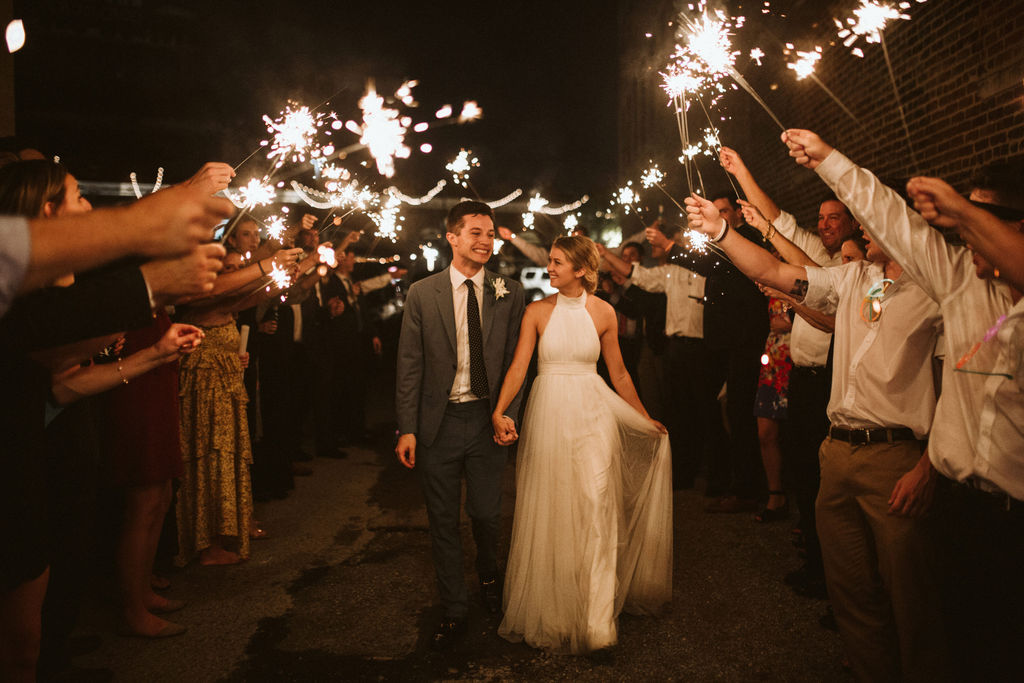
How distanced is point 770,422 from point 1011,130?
2826 mm

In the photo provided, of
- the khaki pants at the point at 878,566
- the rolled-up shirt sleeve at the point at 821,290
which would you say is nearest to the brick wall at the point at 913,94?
the rolled-up shirt sleeve at the point at 821,290

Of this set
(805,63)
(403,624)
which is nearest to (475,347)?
(403,624)

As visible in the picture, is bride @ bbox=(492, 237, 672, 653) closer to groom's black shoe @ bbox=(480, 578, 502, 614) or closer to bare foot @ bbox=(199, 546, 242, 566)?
groom's black shoe @ bbox=(480, 578, 502, 614)

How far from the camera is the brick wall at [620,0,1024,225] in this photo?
485cm

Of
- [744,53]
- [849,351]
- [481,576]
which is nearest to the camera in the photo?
[849,351]

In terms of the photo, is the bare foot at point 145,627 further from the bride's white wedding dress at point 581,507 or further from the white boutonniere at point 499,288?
the white boutonniere at point 499,288

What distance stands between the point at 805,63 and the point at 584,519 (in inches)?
322

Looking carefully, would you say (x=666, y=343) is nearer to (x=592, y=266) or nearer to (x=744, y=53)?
(x=592, y=266)

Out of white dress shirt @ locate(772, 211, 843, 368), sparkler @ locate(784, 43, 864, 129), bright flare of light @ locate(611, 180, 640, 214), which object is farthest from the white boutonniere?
bright flare of light @ locate(611, 180, 640, 214)

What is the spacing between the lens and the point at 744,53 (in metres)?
10.6

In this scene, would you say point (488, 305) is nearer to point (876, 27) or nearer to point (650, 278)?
point (650, 278)

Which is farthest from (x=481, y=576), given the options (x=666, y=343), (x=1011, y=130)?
(x=1011, y=130)

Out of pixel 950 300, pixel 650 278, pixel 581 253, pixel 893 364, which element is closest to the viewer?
pixel 950 300

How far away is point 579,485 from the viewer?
3719mm
